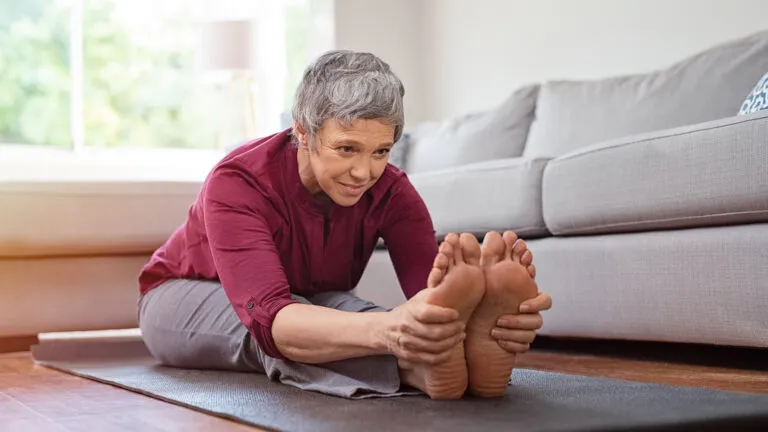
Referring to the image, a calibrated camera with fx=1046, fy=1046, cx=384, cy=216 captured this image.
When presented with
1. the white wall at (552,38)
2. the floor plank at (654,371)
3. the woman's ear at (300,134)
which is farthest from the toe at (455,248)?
the white wall at (552,38)

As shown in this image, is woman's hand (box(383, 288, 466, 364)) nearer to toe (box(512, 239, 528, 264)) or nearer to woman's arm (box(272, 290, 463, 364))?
woman's arm (box(272, 290, 463, 364))

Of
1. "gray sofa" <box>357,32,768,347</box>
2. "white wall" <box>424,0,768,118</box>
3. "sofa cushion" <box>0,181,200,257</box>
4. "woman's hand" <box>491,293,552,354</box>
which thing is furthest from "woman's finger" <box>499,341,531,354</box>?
"white wall" <box>424,0,768,118</box>

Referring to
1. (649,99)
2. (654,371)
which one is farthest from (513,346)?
(649,99)

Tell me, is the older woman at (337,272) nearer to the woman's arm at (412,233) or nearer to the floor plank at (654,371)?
the woman's arm at (412,233)

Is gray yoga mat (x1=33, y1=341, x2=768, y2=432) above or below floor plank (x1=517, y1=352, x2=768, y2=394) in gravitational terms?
above

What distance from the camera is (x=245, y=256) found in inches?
68.3

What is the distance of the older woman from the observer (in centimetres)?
148

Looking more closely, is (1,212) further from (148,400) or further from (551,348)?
(551,348)

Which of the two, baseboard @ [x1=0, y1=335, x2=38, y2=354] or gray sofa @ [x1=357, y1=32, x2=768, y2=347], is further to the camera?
baseboard @ [x1=0, y1=335, x2=38, y2=354]

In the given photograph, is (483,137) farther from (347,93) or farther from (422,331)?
(422,331)

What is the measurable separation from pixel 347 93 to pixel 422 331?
45 cm

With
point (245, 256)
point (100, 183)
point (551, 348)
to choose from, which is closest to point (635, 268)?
point (551, 348)

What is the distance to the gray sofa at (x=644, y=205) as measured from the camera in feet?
6.81

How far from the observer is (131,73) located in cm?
582
